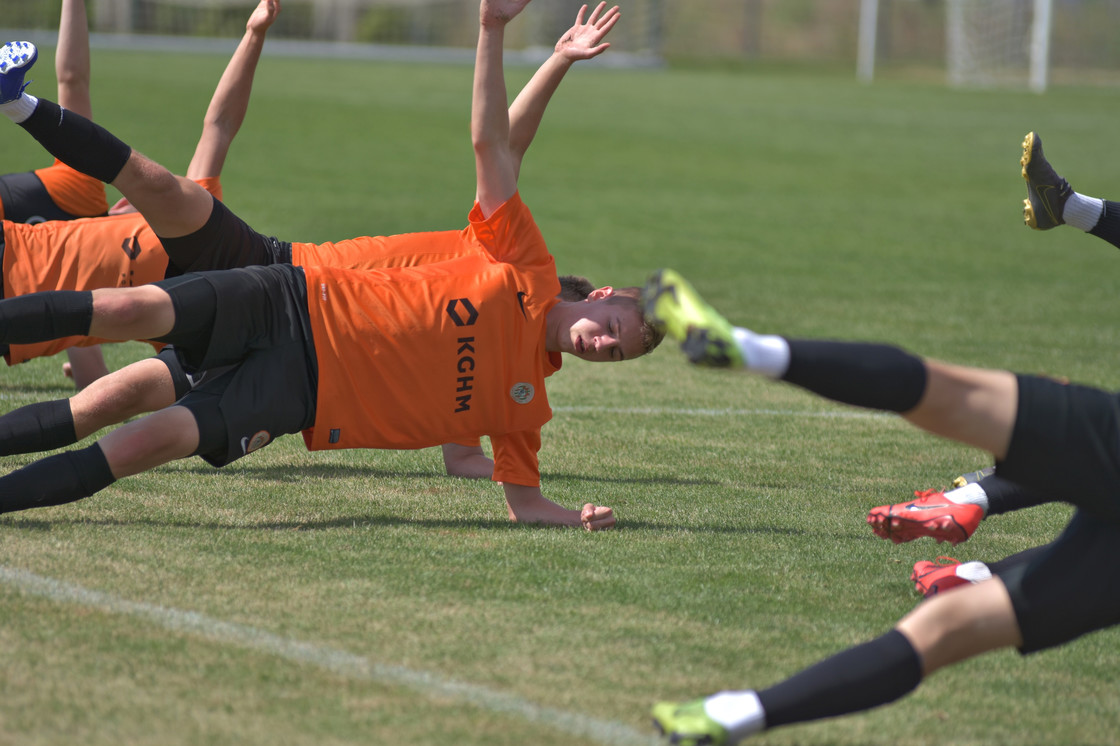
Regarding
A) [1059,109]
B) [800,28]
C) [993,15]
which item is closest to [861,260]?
[1059,109]

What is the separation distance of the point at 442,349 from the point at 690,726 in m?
2.13

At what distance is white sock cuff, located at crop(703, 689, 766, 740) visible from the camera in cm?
304

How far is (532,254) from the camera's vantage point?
5.03m

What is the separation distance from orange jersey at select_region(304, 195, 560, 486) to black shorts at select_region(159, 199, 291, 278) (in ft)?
2.14

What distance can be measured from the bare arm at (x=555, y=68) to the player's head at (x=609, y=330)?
810 millimetres

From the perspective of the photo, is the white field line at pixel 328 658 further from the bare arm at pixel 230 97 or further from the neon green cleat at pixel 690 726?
the bare arm at pixel 230 97

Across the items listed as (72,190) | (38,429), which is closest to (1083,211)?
(38,429)

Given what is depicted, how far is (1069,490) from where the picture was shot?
10.4 ft

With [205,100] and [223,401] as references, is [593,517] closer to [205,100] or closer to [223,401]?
[223,401]

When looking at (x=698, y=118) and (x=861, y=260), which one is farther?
(x=698, y=118)

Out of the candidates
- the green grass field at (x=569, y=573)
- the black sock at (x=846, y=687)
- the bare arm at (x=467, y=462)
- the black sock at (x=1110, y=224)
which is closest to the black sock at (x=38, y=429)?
the green grass field at (x=569, y=573)

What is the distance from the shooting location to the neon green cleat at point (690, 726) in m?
3.04

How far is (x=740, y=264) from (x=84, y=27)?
8.38 meters

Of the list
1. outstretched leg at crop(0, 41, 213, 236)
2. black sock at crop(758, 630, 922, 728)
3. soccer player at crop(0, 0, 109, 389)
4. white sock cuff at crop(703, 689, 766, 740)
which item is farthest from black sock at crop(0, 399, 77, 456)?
black sock at crop(758, 630, 922, 728)
